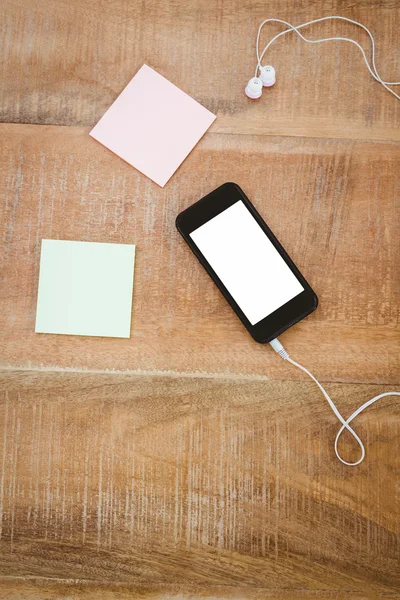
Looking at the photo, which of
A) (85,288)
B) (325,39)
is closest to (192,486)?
(85,288)

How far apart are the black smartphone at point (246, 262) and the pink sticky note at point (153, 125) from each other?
0.08 metres

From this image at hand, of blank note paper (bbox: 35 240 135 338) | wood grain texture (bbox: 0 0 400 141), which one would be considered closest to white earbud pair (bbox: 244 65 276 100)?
wood grain texture (bbox: 0 0 400 141)

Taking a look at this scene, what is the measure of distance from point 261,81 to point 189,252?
0.85ft

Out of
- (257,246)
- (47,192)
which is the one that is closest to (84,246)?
(47,192)

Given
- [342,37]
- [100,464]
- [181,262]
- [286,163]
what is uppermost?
[342,37]

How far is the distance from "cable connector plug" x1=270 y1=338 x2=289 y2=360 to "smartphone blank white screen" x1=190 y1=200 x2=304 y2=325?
0.04 meters

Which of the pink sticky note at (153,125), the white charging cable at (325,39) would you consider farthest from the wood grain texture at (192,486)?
the white charging cable at (325,39)

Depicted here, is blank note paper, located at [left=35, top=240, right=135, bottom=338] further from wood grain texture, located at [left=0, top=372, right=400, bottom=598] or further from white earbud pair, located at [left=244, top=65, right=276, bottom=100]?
white earbud pair, located at [left=244, top=65, right=276, bottom=100]

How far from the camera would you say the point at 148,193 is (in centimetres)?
71

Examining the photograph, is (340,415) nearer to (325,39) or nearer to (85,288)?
(85,288)

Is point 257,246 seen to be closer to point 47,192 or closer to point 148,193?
point 148,193

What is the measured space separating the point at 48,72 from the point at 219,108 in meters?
0.25

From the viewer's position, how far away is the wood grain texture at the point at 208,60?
718 mm

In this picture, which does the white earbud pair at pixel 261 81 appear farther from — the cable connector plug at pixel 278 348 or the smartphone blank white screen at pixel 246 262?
the cable connector plug at pixel 278 348
